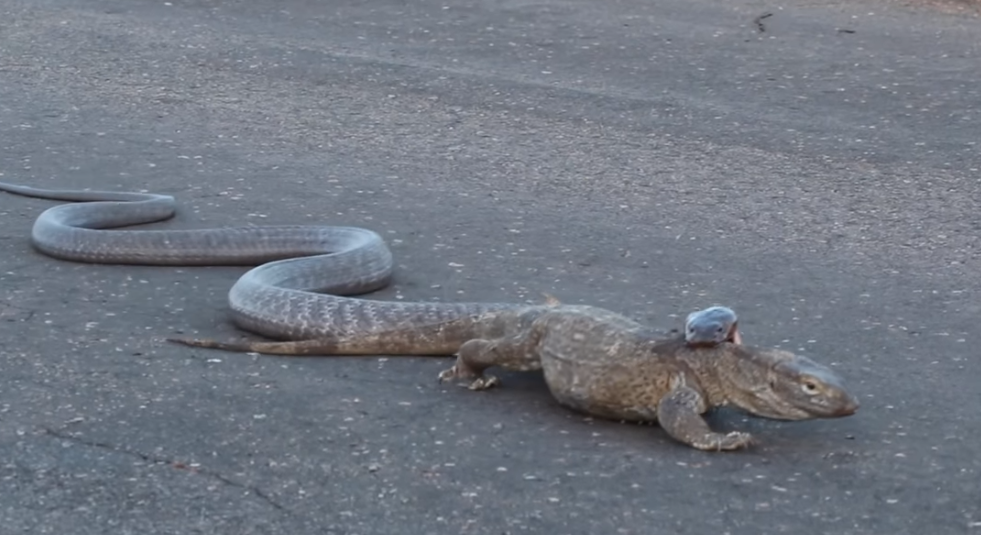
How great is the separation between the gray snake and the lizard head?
2.96 ft

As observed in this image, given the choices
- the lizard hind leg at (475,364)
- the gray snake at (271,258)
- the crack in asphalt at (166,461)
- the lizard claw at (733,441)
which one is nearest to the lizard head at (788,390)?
the lizard claw at (733,441)

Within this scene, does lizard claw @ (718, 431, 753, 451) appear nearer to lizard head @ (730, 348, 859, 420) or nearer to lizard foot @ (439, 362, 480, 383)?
lizard head @ (730, 348, 859, 420)

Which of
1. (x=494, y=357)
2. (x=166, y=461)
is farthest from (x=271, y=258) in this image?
(x=166, y=461)

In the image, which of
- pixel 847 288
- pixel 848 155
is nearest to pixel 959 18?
pixel 848 155

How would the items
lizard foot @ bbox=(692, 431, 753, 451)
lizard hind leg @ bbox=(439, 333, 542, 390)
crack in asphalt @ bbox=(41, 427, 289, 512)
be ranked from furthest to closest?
lizard hind leg @ bbox=(439, 333, 542, 390) < lizard foot @ bbox=(692, 431, 753, 451) < crack in asphalt @ bbox=(41, 427, 289, 512)

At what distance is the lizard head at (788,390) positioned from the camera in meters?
4.38

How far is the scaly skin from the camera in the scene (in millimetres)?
4391

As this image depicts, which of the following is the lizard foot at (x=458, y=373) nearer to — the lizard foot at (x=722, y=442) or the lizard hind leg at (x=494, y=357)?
the lizard hind leg at (x=494, y=357)

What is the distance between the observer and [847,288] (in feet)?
19.7

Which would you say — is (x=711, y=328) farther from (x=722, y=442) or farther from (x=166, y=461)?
(x=166, y=461)

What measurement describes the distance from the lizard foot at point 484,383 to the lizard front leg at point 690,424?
0.56 metres

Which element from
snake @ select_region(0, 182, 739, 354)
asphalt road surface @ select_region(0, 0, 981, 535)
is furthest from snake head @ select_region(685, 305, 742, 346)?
asphalt road surface @ select_region(0, 0, 981, 535)

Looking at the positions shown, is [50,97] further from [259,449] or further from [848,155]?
[259,449]

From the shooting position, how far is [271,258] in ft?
20.6
